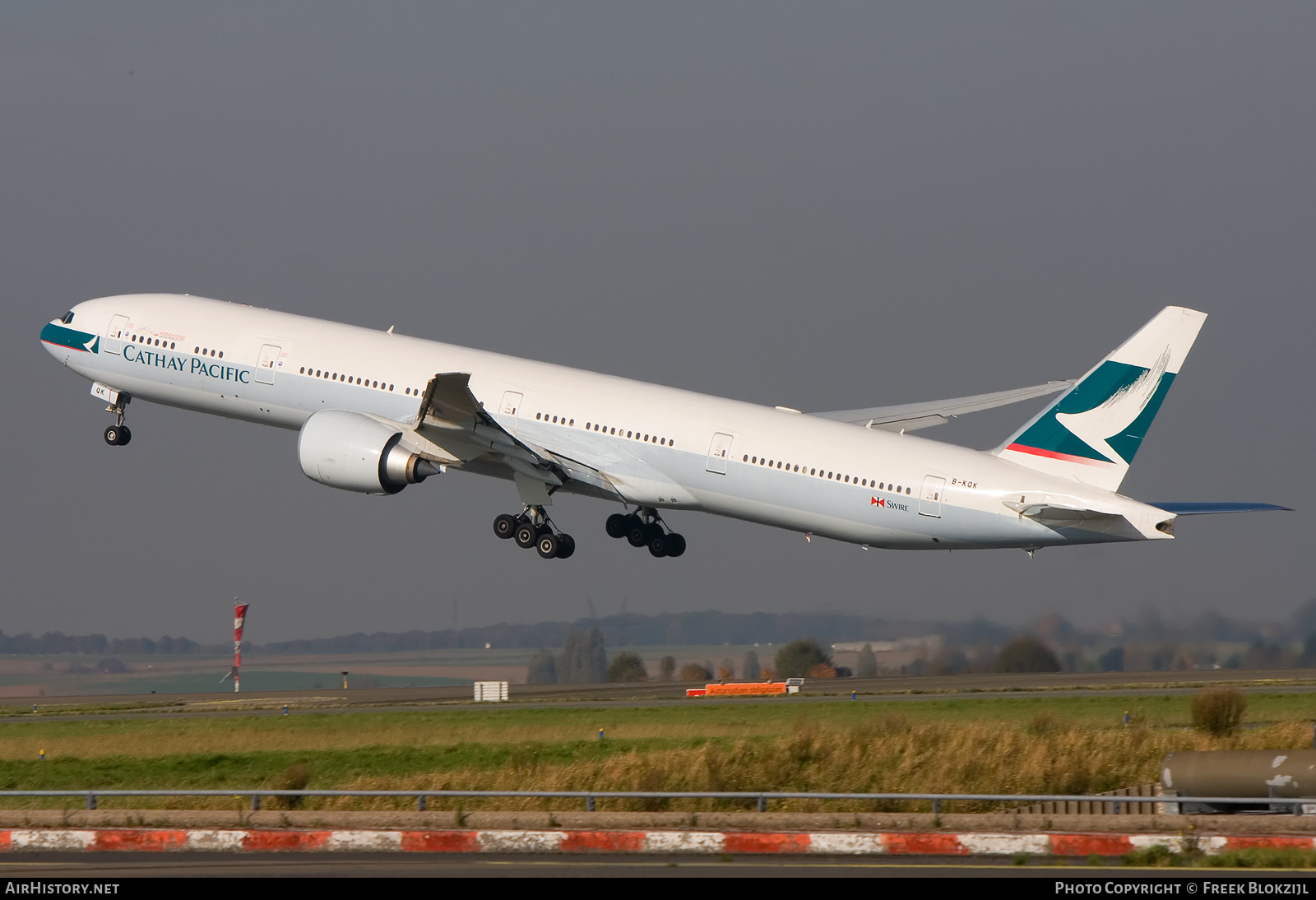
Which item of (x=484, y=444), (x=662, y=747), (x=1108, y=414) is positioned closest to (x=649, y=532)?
(x=484, y=444)

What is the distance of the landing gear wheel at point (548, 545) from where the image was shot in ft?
157

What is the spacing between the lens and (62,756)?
34312 millimetres

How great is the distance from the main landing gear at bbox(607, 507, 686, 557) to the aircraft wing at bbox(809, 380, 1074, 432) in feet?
21.6

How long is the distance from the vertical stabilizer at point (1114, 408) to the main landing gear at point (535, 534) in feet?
47.4

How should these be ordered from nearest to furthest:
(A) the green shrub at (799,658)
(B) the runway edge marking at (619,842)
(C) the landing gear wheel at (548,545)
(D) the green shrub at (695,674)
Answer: (B) the runway edge marking at (619,842)
(C) the landing gear wheel at (548,545)
(A) the green shrub at (799,658)
(D) the green shrub at (695,674)

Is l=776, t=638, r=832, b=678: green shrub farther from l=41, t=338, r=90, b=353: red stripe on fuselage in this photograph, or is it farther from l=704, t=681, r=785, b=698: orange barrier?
l=41, t=338, r=90, b=353: red stripe on fuselage

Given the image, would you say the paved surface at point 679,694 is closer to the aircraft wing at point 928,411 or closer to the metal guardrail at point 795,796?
the aircraft wing at point 928,411

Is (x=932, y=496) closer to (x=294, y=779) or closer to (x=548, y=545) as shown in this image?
(x=548, y=545)

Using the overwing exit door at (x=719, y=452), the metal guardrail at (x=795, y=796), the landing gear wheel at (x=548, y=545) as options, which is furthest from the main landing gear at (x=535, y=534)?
the metal guardrail at (x=795, y=796)

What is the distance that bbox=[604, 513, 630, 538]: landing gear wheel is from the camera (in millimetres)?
50562

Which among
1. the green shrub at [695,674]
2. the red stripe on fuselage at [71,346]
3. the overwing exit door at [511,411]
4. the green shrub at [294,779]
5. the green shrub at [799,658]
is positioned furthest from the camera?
the green shrub at [695,674]

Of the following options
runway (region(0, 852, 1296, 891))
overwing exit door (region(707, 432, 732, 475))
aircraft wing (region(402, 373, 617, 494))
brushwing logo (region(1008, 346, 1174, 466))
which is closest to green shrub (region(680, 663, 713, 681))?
aircraft wing (region(402, 373, 617, 494))

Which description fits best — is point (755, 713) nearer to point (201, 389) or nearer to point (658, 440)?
point (658, 440)

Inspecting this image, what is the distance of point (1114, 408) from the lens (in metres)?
40.1
